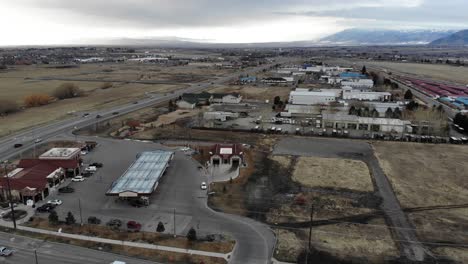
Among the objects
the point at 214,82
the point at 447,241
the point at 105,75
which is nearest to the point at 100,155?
the point at 447,241

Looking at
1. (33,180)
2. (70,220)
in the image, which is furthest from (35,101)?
(70,220)

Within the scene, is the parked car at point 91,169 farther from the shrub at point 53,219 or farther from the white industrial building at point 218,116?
the white industrial building at point 218,116

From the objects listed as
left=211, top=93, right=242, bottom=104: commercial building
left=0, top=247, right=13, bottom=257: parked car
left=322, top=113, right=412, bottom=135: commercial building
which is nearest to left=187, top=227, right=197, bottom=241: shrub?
left=0, top=247, right=13, bottom=257: parked car

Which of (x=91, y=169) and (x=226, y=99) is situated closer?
(x=91, y=169)

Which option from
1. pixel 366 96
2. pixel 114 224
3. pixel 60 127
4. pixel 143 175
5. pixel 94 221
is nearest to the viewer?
pixel 114 224

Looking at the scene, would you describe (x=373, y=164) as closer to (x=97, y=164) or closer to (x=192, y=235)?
(x=192, y=235)
